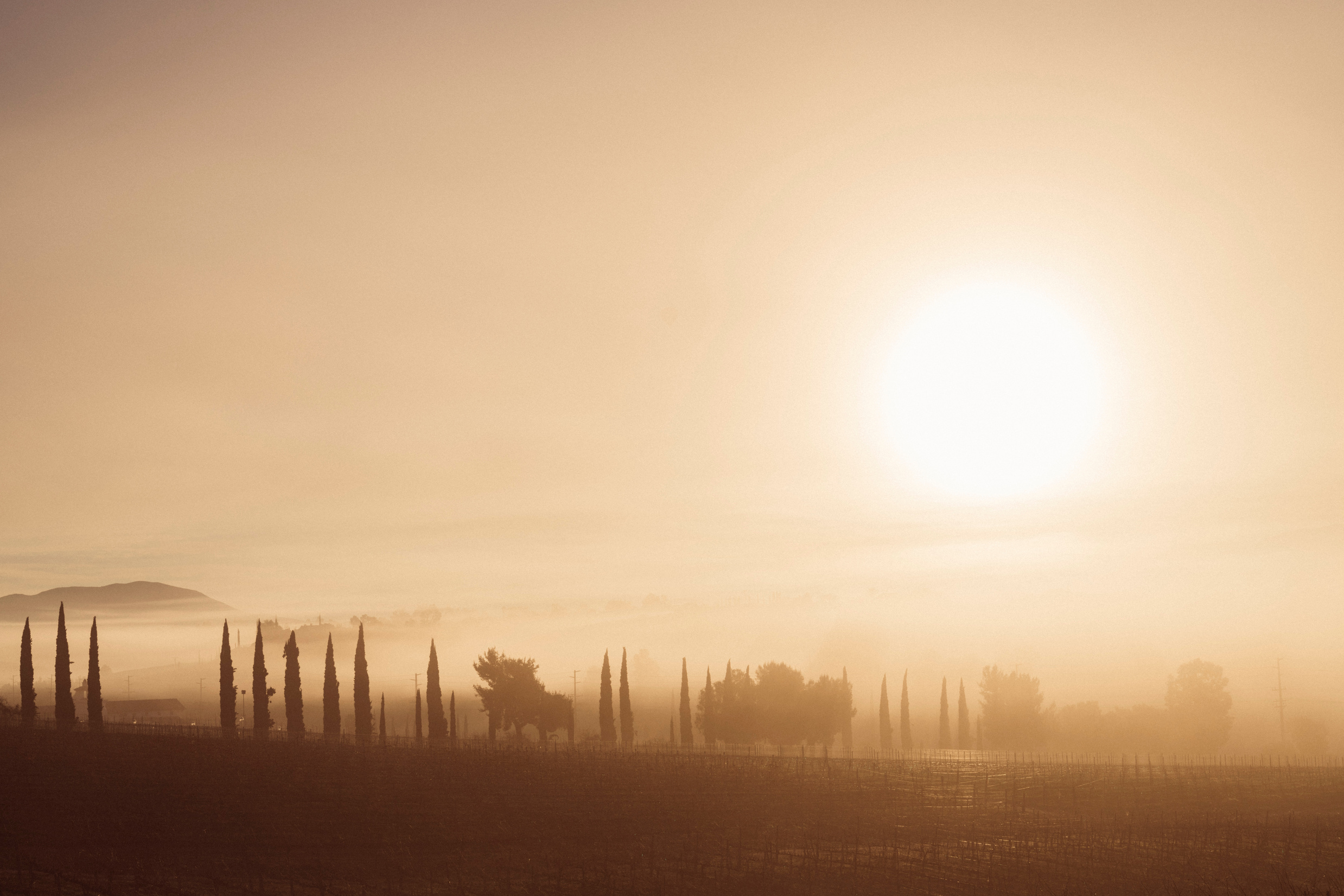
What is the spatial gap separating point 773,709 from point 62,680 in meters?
60.1

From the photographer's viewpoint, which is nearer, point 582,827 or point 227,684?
point 582,827

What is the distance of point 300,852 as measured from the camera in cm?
3447

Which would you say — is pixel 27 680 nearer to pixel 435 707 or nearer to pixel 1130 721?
pixel 435 707

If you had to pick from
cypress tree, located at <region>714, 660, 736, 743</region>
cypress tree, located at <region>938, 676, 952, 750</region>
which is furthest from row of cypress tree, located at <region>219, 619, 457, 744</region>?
cypress tree, located at <region>938, 676, 952, 750</region>

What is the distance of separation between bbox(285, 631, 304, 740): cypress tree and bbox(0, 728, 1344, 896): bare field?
2736 centimetres

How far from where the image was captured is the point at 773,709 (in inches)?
3920

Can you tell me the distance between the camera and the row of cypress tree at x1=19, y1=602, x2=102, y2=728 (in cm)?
8494

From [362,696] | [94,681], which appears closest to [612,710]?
[362,696]

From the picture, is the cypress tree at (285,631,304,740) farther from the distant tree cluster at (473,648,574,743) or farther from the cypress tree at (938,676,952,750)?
the cypress tree at (938,676,952,750)

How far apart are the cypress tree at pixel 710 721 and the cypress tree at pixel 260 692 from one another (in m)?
37.7

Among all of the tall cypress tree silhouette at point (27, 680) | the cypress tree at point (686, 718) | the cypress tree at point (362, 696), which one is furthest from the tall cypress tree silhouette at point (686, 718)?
the tall cypress tree silhouette at point (27, 680)

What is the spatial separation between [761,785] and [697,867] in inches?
814

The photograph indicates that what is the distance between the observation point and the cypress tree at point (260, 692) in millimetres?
84938

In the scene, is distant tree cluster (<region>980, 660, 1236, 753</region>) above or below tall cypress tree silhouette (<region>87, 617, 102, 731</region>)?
below
